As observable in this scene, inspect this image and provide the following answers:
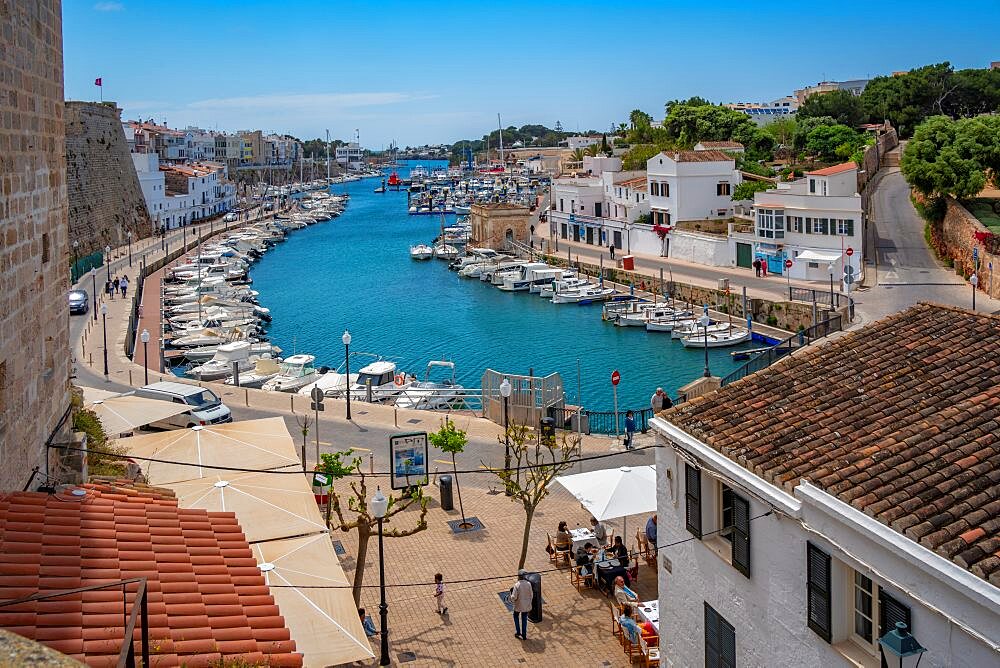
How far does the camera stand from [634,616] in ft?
44.5

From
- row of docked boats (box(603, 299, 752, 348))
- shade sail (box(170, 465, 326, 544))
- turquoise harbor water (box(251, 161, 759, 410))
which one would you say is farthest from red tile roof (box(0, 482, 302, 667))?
row of docked boats (box(603, 299, 752, 348))

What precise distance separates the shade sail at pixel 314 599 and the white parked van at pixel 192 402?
12.5m

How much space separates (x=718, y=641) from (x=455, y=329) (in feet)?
132

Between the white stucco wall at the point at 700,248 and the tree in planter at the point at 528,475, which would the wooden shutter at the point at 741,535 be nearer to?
the tree in planter at the point at 528,475

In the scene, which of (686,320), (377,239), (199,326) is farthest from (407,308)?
(377,239)

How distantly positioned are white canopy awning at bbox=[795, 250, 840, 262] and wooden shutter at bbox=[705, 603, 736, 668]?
3847cm

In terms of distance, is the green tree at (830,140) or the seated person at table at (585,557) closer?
the seated person at table at (585,557)

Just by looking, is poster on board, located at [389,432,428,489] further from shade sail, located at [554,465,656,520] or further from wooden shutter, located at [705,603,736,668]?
wooden shutter, located at [705,603,736,668]

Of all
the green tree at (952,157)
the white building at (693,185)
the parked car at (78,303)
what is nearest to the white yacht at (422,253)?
the white building at (693,185)

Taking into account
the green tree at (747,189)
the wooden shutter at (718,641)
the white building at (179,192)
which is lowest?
the wooden shutter at (718,641)

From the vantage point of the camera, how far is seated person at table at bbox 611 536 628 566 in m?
15.1

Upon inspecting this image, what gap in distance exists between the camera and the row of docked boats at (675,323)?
42062 millimetres

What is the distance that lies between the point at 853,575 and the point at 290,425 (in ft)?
64.1

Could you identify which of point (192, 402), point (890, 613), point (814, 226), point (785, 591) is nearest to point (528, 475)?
point (785, 591)
